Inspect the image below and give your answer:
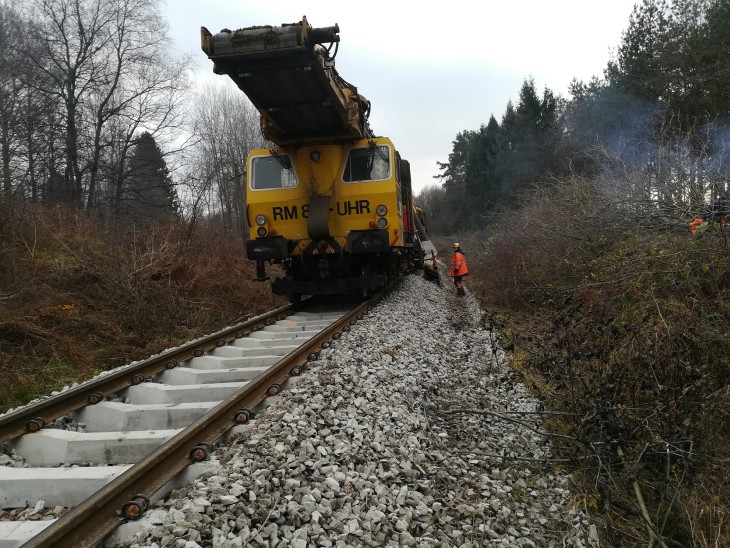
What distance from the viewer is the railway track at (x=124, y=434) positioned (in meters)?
2.34

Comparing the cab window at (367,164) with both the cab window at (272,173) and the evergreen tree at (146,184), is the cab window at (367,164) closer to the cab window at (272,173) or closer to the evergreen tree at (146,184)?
the cab window at (272,173)

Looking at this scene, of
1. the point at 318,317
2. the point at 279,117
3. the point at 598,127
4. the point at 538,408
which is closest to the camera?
the point at 538,408

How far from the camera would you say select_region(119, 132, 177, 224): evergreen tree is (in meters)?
19.3

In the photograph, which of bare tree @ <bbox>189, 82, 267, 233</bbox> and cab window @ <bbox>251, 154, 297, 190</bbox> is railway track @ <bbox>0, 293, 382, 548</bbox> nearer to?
cab window @ <bbox>251, 154, 297, 190</bbox>

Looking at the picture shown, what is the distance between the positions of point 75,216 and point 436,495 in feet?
39.2

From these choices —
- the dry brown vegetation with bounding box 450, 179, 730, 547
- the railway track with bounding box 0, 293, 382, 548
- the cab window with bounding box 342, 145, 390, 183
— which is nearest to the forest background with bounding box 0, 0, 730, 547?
the dry brown vegetation with bounding box 450, 179, 730, 547

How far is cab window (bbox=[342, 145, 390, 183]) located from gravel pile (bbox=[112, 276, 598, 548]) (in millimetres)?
4366

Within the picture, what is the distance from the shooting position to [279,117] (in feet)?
25.7

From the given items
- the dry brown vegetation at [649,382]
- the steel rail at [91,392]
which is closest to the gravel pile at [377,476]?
the dry brown vegetation at [649,382]

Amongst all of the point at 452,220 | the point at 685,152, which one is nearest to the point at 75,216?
the point at 685,152

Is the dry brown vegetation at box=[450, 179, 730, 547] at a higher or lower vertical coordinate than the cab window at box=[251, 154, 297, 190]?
lower

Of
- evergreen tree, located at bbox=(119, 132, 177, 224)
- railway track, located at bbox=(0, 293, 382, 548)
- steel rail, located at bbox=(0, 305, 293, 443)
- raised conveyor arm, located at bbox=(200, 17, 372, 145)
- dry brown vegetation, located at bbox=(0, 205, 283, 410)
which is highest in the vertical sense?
evergreen tree, located at bbox=(119, 132, 177, 224)

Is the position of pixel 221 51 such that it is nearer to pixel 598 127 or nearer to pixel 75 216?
pixel 75 216

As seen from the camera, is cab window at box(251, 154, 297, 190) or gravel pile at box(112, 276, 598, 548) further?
cab window at box(251, 154, 297, 190)
